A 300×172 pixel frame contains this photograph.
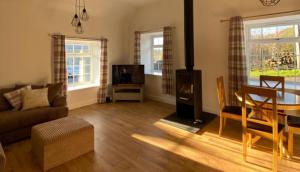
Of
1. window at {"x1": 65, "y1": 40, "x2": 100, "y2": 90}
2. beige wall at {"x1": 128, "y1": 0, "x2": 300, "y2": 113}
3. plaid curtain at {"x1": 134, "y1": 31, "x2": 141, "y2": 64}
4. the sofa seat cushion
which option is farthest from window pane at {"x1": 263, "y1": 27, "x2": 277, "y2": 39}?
the sofa seat cushion

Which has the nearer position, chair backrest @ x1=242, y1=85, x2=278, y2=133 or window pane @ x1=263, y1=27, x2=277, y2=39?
chair backrest @ x1=242, y1=85, x2=278, y2=133

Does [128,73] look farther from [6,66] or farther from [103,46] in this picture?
[6,66]

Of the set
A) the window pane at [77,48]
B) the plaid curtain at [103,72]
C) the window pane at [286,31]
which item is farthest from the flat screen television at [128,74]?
the window pane at [286,31]

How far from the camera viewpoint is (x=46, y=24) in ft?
12.9

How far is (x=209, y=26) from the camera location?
4027mm

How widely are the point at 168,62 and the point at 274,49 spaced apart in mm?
2285

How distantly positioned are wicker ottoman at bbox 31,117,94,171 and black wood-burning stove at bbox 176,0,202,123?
198cm

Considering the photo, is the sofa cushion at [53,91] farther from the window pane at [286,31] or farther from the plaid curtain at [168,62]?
the window pane at [286,31]

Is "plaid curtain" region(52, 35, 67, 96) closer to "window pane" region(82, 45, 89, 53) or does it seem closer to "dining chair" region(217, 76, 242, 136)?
"window pane" region(82, 45, 89, 53)

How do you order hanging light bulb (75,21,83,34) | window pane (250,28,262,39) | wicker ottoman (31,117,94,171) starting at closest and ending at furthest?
wicker ottoman (31,117,94,171) < window pane (250,28,262,39) < hanging light bulb (75,21,83,34)

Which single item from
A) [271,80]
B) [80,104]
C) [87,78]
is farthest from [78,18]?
[271,80]

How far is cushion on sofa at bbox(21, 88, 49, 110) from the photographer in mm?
3199

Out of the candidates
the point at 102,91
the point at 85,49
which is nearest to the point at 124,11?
the point at 85,49

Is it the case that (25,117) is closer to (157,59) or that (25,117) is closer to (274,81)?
(157,59)
